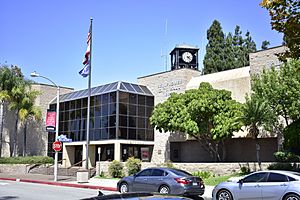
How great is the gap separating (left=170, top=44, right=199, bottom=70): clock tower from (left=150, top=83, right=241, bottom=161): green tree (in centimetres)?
1329

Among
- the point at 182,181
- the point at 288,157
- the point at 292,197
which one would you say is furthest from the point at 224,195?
the point at 288,157

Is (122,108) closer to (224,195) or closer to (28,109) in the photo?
(28,109)

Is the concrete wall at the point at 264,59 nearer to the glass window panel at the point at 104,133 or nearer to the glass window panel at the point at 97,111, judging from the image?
the glass window panel at the point at 104,133

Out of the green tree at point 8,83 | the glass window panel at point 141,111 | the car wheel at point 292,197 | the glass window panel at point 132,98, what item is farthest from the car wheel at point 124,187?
the green tree at point 8,83

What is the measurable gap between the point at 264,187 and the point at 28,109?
35.6m

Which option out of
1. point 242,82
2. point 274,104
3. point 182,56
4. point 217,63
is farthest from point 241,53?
point 274,104

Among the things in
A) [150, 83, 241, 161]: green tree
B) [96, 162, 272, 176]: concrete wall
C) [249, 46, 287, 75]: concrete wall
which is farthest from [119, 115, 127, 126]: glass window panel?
[249, 46, 287, 75]: concrete wall

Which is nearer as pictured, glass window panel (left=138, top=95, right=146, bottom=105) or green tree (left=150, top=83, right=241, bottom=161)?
green tree (left=150, top=83, right=241, bottom=161)

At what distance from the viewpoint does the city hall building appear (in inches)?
1322

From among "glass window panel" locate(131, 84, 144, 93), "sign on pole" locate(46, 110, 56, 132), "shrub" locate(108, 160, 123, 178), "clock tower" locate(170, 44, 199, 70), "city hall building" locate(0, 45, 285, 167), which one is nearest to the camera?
"sign on pole" locate(46, 110, 56, 132)

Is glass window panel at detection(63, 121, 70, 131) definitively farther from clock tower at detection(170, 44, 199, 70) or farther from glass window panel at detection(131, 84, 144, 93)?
clock tower at detection(170, 44, 199, 70)

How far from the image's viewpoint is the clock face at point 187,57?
1815 inches

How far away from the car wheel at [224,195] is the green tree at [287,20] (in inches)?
224

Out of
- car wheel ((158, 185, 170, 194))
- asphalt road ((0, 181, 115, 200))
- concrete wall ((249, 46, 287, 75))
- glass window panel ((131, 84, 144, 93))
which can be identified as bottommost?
asphalt road ((0, 181, 115, 200))
